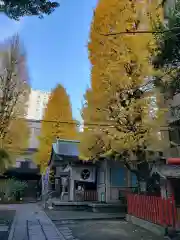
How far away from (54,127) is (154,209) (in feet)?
58.3

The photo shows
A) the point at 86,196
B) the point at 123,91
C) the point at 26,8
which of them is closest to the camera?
the point at 26,8

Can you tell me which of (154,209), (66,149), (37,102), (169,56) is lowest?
(154,209)

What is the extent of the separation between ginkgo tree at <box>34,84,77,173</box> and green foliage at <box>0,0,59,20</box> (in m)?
21.3

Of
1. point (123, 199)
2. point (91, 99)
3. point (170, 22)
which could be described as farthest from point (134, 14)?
point (123, 199)

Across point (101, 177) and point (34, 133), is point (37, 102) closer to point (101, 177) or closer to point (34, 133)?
point (34, 133)

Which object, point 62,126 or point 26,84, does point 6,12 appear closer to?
point 26,84

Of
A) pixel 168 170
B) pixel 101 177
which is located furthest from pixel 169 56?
pixel 101 177

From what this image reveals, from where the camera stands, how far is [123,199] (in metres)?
15.8

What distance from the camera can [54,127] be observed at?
25781mm

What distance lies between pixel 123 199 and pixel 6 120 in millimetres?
9356

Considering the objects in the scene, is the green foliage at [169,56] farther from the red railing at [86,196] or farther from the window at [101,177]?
the red railing at [86,196]

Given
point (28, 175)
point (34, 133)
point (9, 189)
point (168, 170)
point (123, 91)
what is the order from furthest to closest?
point (34, 133) < point (28, 175) < point (9, 189) < point (123, 91) < point (168, 170)

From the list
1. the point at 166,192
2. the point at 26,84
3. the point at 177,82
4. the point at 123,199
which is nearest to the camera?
the point at 177,82

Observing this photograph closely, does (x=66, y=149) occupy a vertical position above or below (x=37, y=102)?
below
